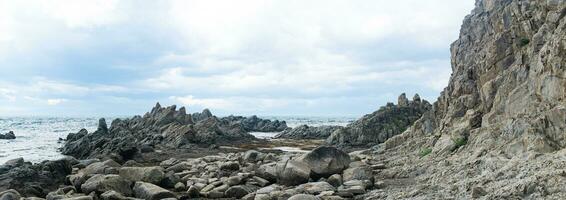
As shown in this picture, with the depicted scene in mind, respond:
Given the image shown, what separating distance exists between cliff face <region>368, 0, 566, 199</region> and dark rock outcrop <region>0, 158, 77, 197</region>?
20.7 meters

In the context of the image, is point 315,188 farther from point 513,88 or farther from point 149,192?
point 513,88

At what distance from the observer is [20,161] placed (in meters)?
35.3

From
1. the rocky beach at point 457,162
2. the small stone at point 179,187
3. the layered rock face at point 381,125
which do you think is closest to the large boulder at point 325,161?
the rocky beach at point 457,162

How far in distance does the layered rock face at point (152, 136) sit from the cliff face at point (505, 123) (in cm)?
3013

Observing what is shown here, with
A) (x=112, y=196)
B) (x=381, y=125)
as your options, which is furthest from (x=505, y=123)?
(x=381, y=125)

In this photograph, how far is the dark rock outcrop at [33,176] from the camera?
29.2 meters

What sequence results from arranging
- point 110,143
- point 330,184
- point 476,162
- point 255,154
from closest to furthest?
point 476,162
point 330,184
point 255,154
point 110,143

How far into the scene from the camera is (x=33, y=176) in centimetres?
3134

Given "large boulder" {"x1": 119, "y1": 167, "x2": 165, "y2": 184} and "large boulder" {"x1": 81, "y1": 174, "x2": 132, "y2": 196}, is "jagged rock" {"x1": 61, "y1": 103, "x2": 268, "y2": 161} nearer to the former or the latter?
"large boulder" {"x1": 119, "y1": 167, "x2": 165, "y2": 184}

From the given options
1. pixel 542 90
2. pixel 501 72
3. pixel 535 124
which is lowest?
pixel 535 124

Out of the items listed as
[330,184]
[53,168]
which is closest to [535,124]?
[330,184]

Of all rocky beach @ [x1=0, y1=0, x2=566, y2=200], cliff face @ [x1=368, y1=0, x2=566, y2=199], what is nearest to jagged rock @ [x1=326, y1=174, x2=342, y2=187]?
rocky beach @ [x1=0, y1=0, x2=566, y2=200]

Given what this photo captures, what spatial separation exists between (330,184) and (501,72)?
1673cm

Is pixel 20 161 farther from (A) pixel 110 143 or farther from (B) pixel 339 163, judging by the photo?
(B) pixel 339 163
